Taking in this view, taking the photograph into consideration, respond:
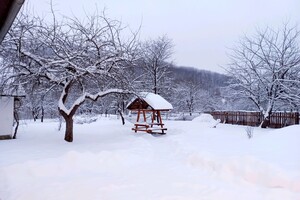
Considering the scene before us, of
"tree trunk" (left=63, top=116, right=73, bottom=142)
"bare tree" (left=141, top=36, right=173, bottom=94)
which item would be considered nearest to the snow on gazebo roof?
"tree trunk" (left=63, top=116, right=73, bottom=142)

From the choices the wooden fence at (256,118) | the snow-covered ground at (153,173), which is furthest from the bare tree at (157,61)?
the snow-covered ground at (153,173)

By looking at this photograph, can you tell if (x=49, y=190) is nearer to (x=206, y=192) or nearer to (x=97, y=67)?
(x=206, y=192)

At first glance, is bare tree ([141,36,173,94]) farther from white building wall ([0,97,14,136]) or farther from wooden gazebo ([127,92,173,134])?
white building wall ([0,97,14,136])

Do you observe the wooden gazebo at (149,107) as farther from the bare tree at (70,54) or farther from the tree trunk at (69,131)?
the tree trunk at (69,131)

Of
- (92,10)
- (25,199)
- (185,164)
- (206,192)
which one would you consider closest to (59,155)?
(25,199)

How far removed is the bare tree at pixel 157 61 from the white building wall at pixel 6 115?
1813 centimetres

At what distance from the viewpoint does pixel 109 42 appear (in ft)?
38.9

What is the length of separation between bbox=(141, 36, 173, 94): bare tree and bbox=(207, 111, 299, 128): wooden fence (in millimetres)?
7779

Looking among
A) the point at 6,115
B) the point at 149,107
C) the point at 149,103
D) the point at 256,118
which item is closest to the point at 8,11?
the point at 6,115

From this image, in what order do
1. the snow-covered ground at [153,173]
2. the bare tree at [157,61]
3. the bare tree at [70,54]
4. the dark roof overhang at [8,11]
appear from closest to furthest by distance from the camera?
the dark roof overhang at [8,11], the snow-covered ground at [153,173], the bare tree at [70,54], the bare tree at [157,61]

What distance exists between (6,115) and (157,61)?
2047 cm

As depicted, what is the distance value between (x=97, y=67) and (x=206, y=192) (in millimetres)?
7399

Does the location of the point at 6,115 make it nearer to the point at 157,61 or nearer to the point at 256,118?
the point at 256,118

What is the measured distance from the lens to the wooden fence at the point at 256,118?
20.5m
